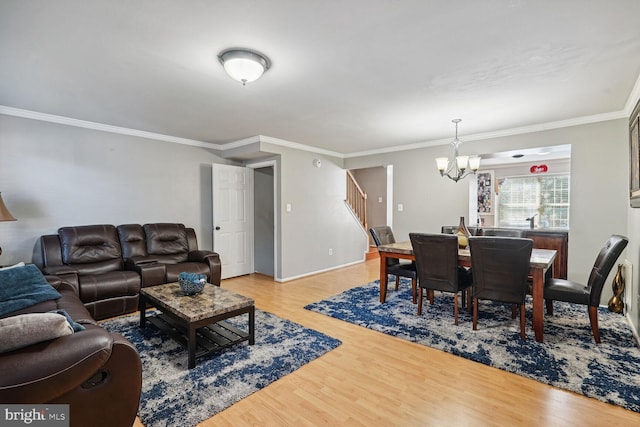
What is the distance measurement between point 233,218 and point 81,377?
412 cm

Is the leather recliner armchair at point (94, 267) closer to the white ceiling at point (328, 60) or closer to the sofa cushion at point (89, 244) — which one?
the sofa cushion at point (89, 244)

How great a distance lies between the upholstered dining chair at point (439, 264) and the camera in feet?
10.0

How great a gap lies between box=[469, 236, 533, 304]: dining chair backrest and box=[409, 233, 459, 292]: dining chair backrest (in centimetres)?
22

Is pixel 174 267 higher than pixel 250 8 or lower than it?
lower

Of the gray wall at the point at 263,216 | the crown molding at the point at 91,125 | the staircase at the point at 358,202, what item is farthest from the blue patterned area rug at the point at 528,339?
the crown molding at the point at 91,125

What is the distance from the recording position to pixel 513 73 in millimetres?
2447

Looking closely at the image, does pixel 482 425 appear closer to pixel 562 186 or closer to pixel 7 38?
pixel 7 38

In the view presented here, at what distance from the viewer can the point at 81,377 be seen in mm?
1242

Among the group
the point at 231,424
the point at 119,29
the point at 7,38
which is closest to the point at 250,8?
the point at 119,29

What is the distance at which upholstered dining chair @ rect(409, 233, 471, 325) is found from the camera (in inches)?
120

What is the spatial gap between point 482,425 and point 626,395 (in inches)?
41.7

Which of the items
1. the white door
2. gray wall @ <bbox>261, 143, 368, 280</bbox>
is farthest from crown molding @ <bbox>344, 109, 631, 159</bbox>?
the white door

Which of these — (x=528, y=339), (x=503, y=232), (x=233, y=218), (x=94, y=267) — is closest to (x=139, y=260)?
(x=94, y=267)

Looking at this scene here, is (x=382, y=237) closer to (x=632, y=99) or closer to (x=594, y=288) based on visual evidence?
(x=594, y=288)
